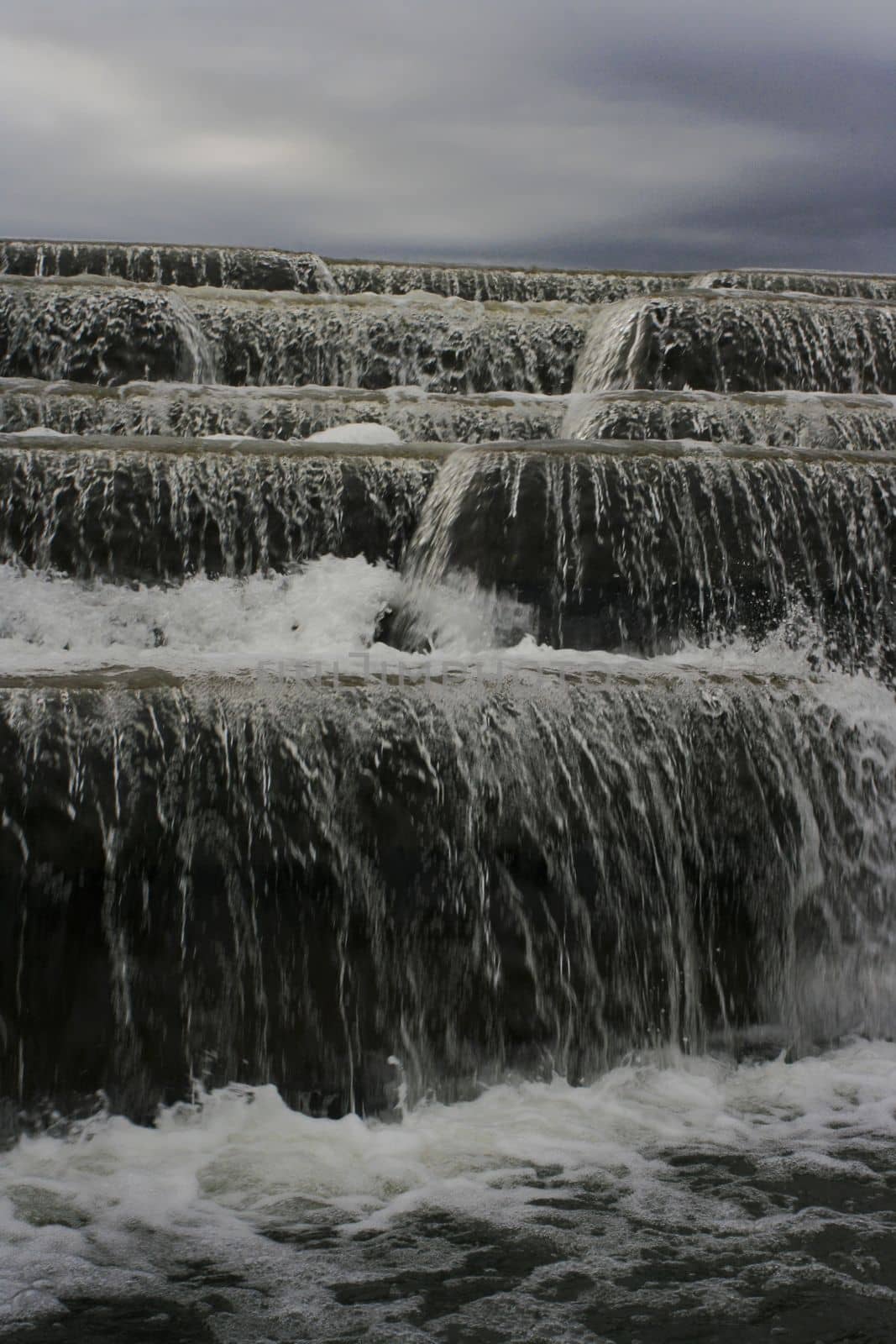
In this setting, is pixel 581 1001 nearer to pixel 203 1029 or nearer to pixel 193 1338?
pixel 203 1029

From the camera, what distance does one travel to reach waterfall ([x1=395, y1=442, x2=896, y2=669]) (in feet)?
17.0

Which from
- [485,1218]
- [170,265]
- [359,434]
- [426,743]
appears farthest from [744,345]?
[485,1218]

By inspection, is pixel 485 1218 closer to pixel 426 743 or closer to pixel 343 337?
pixel 426 743

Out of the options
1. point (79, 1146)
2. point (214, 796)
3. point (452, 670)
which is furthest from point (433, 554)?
point (79, 1146)

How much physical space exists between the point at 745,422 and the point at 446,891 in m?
3.66

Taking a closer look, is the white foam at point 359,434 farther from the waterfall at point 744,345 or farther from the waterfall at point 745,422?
the waterfall at point 744,345

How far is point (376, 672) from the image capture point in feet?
13.6

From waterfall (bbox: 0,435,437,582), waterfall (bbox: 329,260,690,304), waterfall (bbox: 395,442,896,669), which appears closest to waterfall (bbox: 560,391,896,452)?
waterfall (bbox: 395,442,896,669)

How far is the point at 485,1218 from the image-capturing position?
3053 millimetres

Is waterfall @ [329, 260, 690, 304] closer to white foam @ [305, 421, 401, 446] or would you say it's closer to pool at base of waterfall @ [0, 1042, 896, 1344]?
white foam @ [305, 421, 401, 446]

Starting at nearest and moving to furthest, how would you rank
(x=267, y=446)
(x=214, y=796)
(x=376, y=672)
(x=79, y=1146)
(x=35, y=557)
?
→ (x=79, y=1146) → (x=214, y=796) → (x=376, y=672) → (x=35, y=557) → (x=267, y=446)

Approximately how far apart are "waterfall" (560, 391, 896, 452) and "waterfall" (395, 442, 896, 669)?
1.22 meters

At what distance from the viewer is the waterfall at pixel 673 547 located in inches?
204

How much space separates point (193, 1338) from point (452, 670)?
85.0 inches
